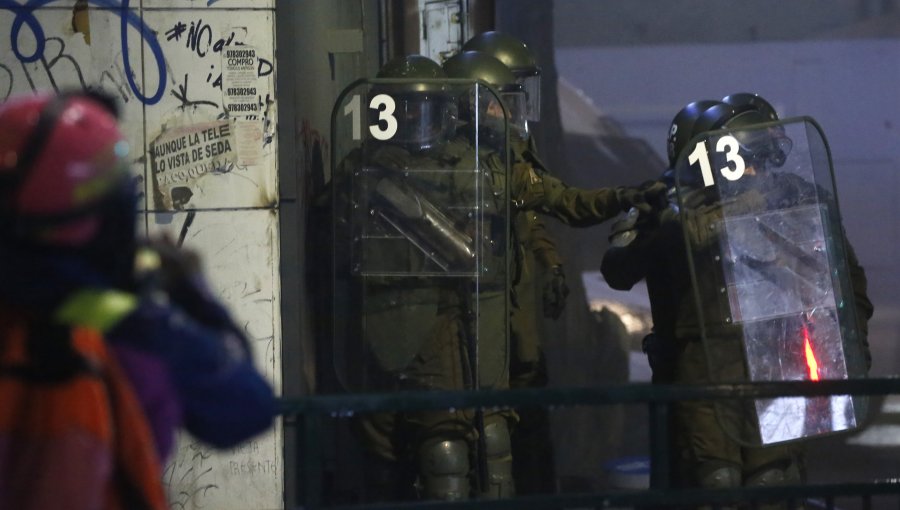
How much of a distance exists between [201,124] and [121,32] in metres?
0.40

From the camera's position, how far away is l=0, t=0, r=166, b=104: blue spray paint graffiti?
4305 mm

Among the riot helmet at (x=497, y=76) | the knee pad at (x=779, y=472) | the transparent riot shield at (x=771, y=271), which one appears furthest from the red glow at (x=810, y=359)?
the riot helmet at (x=497, y=76)

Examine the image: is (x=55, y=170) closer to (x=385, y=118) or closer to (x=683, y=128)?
(x=385, y=118)

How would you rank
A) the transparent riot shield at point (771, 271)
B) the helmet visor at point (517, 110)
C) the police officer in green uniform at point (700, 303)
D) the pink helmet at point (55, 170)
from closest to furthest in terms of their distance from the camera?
the pink helmet at point (55, 170) < the transparent riot shield at point (771, 271) < the police officer in green uniform at point (700, 303) < the helmet visor at point (517, 110)

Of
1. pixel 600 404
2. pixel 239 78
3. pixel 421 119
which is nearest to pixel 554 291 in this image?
pixel 421 119

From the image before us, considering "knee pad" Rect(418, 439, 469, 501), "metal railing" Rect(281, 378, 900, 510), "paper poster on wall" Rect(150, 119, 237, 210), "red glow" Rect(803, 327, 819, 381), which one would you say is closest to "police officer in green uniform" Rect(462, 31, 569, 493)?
"knee pad" Rect(418, 439, 469, 501)

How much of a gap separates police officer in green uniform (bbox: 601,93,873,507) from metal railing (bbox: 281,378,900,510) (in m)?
1.19

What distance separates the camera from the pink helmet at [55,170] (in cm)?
145

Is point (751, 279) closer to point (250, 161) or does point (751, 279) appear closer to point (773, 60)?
point (250, 161)

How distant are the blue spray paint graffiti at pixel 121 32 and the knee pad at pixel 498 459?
1.72 metres

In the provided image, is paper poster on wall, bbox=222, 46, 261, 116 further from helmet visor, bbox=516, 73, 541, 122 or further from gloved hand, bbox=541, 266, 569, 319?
gloved hand, bbox=541, 266, 569, 319

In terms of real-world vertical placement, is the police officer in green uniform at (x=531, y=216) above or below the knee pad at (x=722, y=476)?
above

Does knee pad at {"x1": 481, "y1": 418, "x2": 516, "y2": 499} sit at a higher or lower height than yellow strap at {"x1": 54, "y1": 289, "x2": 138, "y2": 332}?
lower

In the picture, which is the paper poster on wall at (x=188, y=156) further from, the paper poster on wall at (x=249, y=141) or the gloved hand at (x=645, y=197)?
the gloved hand at (x=645, y=197)
